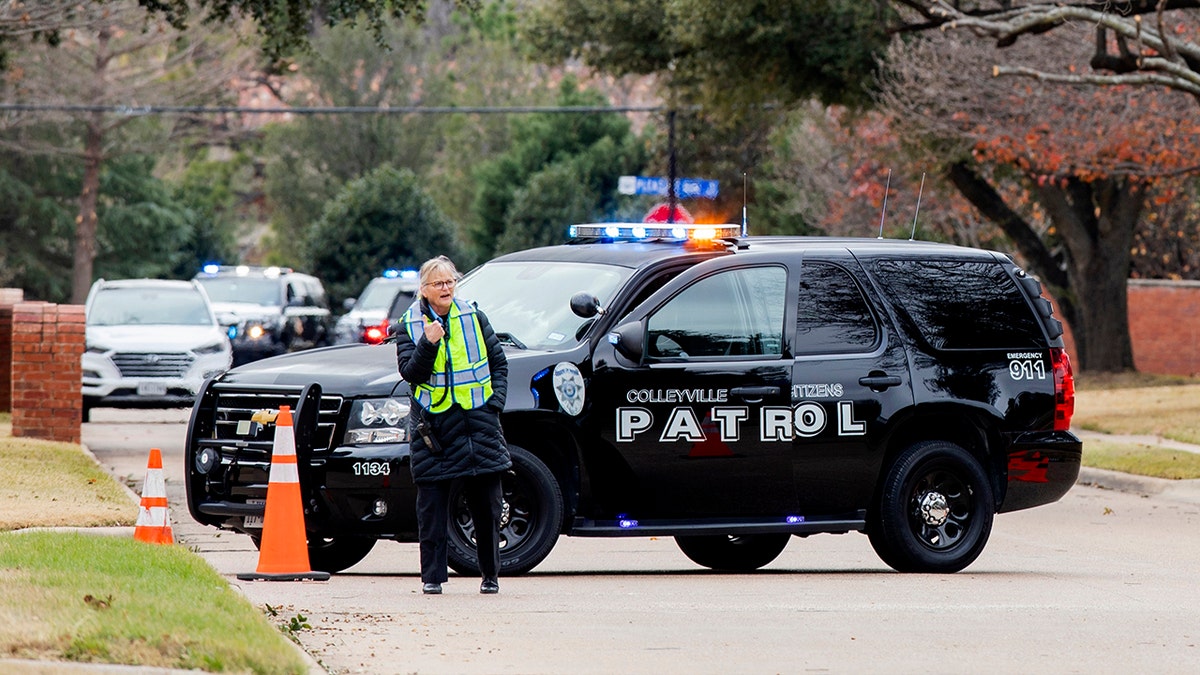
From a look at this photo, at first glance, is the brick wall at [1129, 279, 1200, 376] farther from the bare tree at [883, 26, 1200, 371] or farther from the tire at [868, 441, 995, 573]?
the tire at [868, 441, 995, 573]

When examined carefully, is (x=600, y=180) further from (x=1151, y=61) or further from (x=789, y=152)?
(x=1151, y=61)

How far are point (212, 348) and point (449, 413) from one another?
46.5ft

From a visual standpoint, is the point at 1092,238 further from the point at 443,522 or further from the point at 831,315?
the point at 443,522

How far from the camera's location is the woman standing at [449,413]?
930 centimetres

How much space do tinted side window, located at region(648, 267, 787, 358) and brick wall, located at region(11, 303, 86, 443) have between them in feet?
27.8

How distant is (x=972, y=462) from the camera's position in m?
11.2

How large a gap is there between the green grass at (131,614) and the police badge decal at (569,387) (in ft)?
6.61

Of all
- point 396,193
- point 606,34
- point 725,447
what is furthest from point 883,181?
point 725,447

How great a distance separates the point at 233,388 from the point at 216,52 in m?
46.7

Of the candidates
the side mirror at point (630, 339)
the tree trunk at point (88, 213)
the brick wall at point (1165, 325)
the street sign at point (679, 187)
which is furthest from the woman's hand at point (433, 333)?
the tree trunk at point (88, 213)

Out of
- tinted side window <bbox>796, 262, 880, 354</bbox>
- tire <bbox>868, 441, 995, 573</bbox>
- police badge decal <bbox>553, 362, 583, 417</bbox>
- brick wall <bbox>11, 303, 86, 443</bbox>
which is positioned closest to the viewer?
police badge decal <bbox>553, 362, 583, 417</bbox>

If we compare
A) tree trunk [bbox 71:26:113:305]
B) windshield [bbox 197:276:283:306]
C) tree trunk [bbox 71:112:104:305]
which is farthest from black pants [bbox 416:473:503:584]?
tree trunk [bbox 71:112:104:305]

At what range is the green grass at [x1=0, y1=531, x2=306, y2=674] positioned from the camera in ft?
22.2

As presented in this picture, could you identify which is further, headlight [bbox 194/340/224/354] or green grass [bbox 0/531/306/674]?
headlight [bbox 194/340/224/354]
